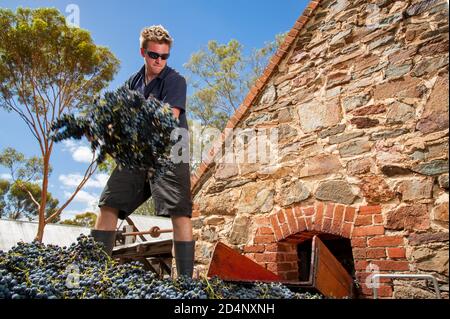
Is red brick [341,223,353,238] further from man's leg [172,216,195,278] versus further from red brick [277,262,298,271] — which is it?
man's leg [172,216,195,278]

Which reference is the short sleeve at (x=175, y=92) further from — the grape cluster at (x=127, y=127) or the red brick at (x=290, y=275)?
the red brick at (x=290, y=275)

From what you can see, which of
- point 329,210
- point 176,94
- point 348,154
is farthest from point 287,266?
point 176,94

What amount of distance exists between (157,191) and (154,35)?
0.97 meters

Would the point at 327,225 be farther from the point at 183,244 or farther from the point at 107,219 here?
the point at 107,219

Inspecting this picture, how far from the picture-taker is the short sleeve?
204cm

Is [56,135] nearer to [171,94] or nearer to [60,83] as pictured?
[171,94]

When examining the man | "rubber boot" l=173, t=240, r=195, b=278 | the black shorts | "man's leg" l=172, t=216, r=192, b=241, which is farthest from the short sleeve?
"rubber boot" l=173, t=240, r=195, b=278

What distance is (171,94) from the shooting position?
207 cm

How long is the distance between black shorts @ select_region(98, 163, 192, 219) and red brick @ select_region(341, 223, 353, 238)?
134 centimetres

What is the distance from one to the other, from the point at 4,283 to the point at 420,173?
8.37ft

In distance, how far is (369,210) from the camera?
2.62 m

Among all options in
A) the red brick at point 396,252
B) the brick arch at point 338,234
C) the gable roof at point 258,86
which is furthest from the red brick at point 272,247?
the gable roof at point 258,86
